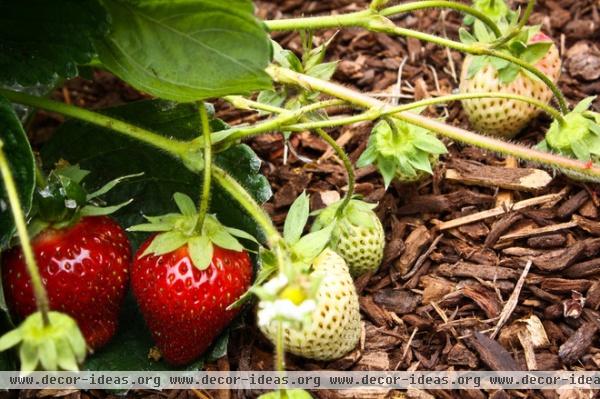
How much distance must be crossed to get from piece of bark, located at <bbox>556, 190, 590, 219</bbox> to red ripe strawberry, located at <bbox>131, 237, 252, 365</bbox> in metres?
0.62

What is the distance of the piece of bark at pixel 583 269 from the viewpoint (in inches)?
58.3

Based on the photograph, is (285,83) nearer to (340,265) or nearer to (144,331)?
(340,265)

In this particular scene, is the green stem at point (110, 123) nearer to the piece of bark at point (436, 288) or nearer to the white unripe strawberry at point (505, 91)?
the piece of bark at point (436, 288)

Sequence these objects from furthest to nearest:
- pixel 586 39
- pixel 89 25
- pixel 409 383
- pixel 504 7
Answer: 1. pixel 586 39
2. pixel 504 7
3. pixel 409 383
4. pixel 89 25

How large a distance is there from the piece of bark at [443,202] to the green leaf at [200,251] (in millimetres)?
485

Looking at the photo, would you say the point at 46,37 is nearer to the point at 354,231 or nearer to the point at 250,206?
the point at 250,206

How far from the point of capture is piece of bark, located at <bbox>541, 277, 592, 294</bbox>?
4.80 feet

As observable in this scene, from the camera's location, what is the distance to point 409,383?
138 cm

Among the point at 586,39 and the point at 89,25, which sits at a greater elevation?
the point at 89,25

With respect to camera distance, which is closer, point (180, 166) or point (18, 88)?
point (180, 166)

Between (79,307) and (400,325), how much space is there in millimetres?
547

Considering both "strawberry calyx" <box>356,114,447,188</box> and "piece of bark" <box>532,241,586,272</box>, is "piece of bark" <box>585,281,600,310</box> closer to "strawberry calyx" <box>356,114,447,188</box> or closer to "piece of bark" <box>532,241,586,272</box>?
"piece of bark" <box>532,241,586,272</box>

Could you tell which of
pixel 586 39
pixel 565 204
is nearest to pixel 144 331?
pixel 565 204

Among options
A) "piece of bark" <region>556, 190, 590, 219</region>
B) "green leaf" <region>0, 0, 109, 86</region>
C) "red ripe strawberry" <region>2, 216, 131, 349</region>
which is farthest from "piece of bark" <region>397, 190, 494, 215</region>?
"green leaf" <region>0, 0, 109, 86</region>
